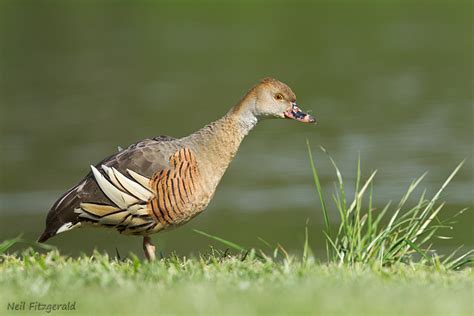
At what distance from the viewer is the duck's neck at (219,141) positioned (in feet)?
28.0

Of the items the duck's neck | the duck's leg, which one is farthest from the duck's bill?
the duck's leg

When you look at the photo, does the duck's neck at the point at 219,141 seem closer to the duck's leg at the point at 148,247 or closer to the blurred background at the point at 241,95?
the duck's leg at the point at 148,247

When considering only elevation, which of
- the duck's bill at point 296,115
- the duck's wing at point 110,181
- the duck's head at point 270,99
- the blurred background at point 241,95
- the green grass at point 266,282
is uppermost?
the duck's head at point 270,99

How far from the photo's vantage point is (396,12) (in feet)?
119

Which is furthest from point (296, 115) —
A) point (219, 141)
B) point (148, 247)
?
point (148, 247)

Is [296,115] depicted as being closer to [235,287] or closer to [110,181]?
[110,181]

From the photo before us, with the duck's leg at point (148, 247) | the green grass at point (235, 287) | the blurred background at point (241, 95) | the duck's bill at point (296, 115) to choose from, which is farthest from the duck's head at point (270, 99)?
the blurred background at point (241, 95)

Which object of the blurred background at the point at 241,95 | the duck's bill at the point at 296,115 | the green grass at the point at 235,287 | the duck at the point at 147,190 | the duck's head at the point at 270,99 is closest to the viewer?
the green grass at the point at 235,287

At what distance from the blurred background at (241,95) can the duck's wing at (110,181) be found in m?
4.15

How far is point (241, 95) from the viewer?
906 inches

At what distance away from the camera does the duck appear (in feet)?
26.8

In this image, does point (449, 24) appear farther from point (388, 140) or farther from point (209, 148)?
point (209, 148)

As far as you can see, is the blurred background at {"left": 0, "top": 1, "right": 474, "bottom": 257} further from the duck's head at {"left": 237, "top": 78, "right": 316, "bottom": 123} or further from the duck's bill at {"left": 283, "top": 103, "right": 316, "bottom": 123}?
the duck's head at {"left": 237, "top": 78, "right": 316, "bottom": 123}

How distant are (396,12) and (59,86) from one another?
50.6ft
